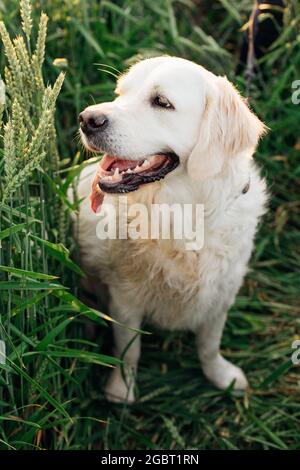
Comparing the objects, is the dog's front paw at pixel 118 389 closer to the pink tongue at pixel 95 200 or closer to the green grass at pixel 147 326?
the green grass at pixel 147 326

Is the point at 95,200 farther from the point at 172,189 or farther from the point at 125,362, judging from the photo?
the point at 125,362

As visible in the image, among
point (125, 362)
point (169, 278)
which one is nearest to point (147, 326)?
point (125, 362)

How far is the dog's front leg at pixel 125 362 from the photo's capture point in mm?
2197

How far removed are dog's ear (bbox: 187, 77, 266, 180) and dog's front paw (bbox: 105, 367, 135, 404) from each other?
2.98 ft

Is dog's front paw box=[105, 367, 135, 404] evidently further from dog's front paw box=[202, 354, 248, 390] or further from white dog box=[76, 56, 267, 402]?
dog's front paw box=[202, 354, 248, 390]

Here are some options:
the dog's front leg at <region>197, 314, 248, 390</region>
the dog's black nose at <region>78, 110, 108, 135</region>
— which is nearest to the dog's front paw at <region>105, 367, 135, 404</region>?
the dog's front leg at <region>197, 314, 248, 390</region>

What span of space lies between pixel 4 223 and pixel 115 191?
34 cm

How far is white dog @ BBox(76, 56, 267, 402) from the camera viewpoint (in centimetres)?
175

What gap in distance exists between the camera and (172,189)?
190cm

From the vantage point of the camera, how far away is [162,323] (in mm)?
2252

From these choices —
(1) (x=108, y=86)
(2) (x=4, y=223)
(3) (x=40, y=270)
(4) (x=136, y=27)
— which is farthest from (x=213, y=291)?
(4) (x=136, y=27)

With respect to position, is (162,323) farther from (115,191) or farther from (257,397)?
(115,191)
